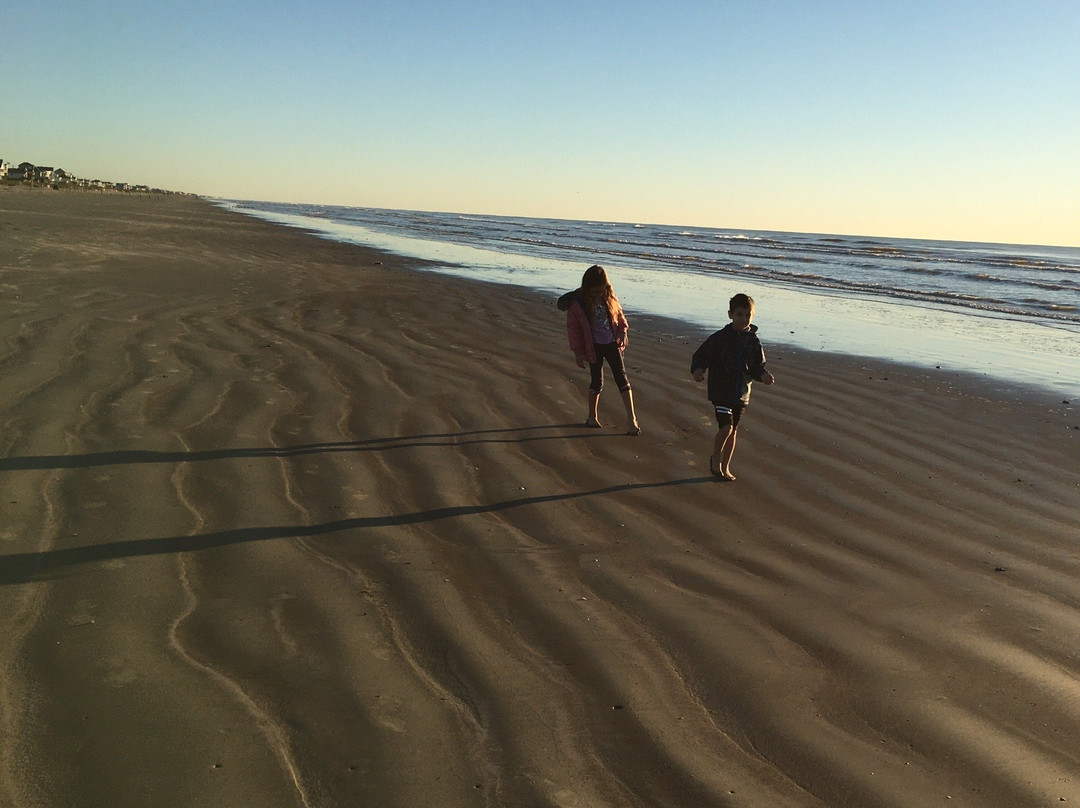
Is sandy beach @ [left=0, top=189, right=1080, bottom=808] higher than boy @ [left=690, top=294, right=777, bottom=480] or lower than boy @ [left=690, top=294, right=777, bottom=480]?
lower

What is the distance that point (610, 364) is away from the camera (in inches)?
306

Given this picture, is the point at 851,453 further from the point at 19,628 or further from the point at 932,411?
the point at 19,628

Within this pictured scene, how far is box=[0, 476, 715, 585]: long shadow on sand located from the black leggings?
2090 mm

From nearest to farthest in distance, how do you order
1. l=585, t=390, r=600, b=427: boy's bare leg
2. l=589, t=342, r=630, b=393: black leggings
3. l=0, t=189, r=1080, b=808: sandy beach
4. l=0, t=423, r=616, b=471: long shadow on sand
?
l=0, t=189, r=1080, b=808: sandy beach
l=0, t=423, r=616, b=471: long shadow on sand
l=585, t=390, r=600, b=427: boy's bare leg
l=589, t=342, r=630, b=393: black leggings

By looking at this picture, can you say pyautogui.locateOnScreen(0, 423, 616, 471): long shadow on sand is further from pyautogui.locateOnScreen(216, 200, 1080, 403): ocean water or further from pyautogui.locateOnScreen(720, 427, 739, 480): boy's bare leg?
pyautogui.locateOnScreen(216, 200, 1080, 403): ocean water

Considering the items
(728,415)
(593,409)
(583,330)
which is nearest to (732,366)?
(728,415)

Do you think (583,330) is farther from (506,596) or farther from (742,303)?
(506,596)

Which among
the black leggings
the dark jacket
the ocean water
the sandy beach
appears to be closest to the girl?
the black leggings

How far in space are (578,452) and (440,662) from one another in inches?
134

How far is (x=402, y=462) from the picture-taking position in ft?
19.7

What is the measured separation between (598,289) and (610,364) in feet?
2.27

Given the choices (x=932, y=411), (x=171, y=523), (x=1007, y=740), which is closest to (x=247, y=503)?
(x=171, y=523)

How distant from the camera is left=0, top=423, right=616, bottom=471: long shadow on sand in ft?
17.4

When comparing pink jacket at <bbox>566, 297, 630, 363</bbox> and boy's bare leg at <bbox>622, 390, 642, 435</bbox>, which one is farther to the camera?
pink jacket at <bbox>566, 297, 630, 363</bbox>
